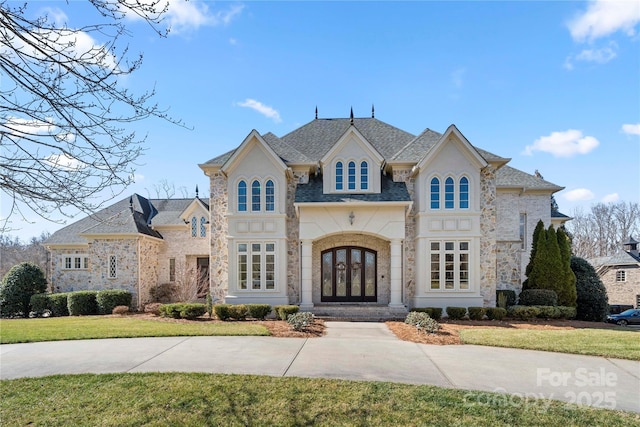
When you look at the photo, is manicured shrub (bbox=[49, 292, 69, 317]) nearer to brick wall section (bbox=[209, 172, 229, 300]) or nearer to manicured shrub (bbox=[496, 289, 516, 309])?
brick wall section (bbox=[209, 172, 229, 300])

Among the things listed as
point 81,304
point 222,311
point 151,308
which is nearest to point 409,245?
point 222,311

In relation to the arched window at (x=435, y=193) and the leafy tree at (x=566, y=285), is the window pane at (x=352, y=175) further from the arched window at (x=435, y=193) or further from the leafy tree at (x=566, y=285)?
the leafy tree at (x=566, y=285)

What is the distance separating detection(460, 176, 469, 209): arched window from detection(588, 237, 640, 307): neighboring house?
2856cm

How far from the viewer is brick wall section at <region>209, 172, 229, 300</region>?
17203mm

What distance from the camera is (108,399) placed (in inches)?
236

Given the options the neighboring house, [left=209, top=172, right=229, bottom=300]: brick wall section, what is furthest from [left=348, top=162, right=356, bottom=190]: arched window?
the neighboring house

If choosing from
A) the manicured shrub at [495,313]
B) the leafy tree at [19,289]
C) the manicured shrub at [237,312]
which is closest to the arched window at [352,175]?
the manicured shrub at [237,312]

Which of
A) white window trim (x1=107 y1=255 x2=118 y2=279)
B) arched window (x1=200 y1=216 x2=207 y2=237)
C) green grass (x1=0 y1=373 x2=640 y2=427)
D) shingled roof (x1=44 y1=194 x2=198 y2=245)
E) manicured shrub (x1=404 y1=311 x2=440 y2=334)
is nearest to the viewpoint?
green grass (x1=0 y1=373 x2=640 y2=427)

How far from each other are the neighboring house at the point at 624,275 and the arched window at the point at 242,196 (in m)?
36.0

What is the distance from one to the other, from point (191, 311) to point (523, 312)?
13.3 metres

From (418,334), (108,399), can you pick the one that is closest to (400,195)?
(418,334)

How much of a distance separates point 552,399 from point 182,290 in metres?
16.8

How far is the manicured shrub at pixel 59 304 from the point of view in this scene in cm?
1956

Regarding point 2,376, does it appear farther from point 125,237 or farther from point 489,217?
point 489,217
